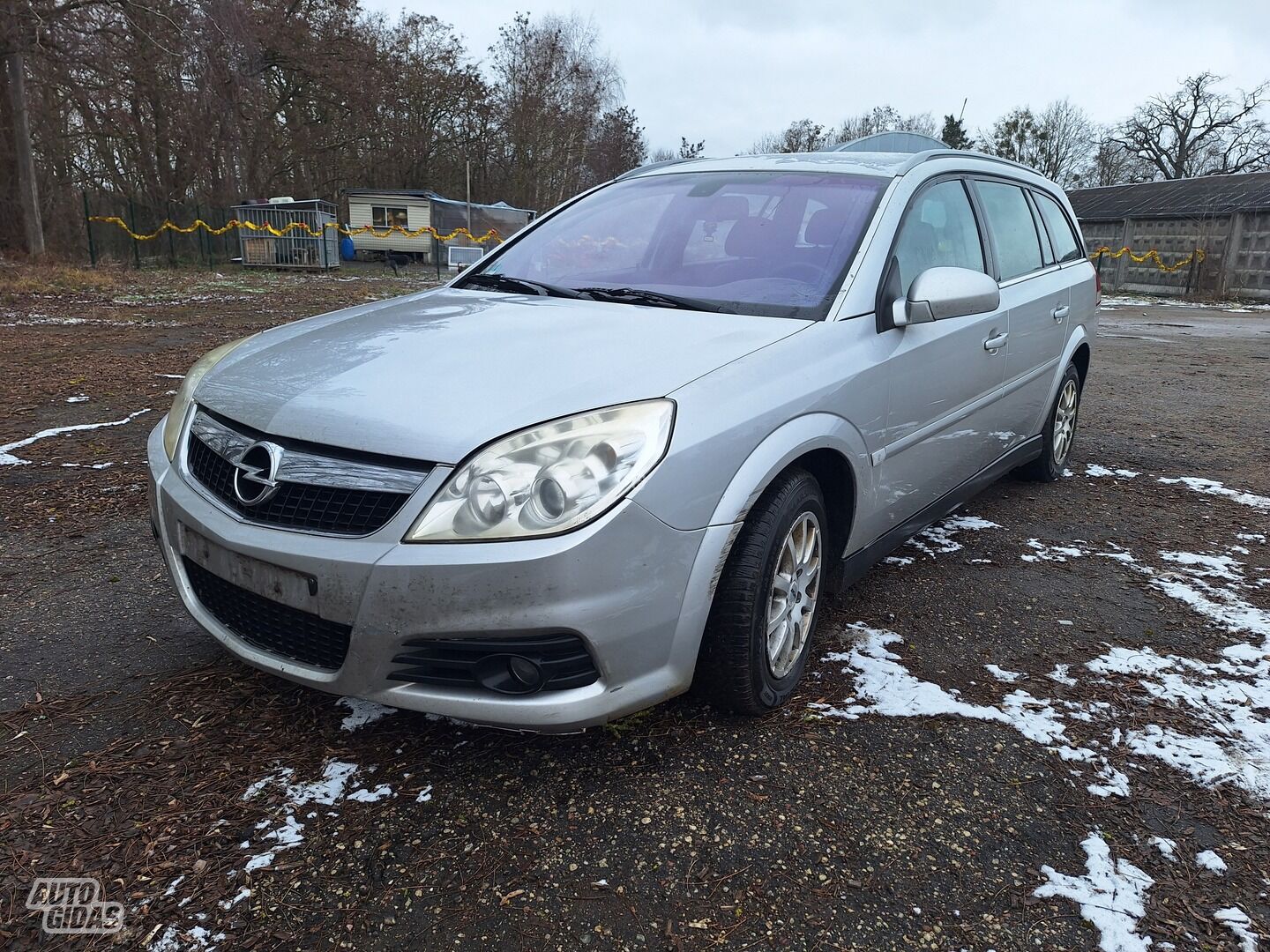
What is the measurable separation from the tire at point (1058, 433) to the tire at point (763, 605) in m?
2.72

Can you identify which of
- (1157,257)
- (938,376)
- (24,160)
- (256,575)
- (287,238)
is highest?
(24,160)

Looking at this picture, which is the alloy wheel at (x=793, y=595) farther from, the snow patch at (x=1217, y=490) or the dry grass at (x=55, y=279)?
the dry grass at (x=55, y=279)

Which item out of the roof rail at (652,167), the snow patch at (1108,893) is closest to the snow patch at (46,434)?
the roof rail at (652,167)

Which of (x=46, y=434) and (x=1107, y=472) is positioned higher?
(x=46, y=434)

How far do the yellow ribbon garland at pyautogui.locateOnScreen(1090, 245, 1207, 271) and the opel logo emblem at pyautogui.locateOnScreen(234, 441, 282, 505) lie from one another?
29.3 meters

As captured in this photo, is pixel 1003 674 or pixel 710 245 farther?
pixel 710 245

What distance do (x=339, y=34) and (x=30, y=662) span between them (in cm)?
3207

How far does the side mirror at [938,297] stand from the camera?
2.82 meters

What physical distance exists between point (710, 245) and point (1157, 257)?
31.4 meters

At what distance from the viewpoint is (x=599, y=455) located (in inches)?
77.2

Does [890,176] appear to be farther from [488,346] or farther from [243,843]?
[243,843]

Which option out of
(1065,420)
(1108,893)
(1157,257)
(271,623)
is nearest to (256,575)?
(271,623)

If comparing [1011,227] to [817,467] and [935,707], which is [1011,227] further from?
[935,707]

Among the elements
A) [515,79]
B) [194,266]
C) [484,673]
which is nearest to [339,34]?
[194,266]
